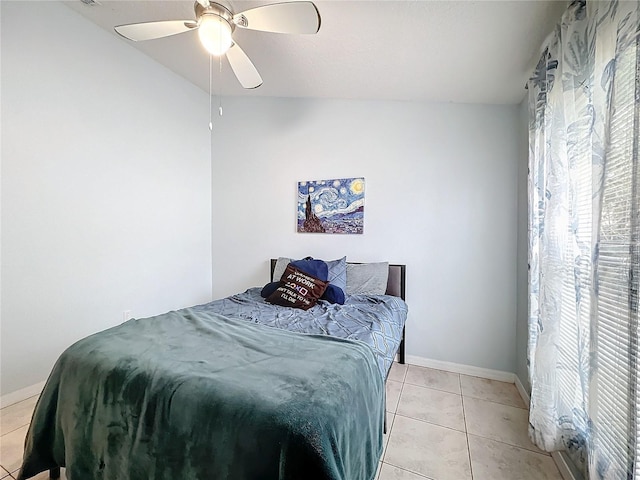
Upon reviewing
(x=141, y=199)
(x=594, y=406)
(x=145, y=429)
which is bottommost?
(x=145, y=429)

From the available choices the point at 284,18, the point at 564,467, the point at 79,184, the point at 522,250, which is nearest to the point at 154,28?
the point at 284,18

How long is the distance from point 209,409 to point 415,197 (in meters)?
2.49

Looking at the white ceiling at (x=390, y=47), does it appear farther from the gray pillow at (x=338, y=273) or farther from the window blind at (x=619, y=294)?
the gray pillow at (x=338, y=273)

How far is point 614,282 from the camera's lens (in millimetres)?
1018

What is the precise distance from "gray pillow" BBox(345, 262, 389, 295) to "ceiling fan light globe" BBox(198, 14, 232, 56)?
6.80 ft

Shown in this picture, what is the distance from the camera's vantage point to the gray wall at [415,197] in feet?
8.55

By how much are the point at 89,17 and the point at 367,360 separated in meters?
3.26

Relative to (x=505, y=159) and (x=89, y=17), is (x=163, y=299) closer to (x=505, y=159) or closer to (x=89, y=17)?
(x=89, y=17)

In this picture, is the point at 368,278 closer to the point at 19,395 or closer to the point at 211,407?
the point at 211,407

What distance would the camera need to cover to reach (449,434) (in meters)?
1.87

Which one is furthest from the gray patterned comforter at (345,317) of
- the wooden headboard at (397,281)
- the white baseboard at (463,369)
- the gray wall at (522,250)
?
the gray wall at (522,250)

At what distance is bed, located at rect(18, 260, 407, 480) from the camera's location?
95cm

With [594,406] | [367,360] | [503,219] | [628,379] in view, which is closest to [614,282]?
[628,379]

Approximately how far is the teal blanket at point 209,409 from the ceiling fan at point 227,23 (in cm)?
166
